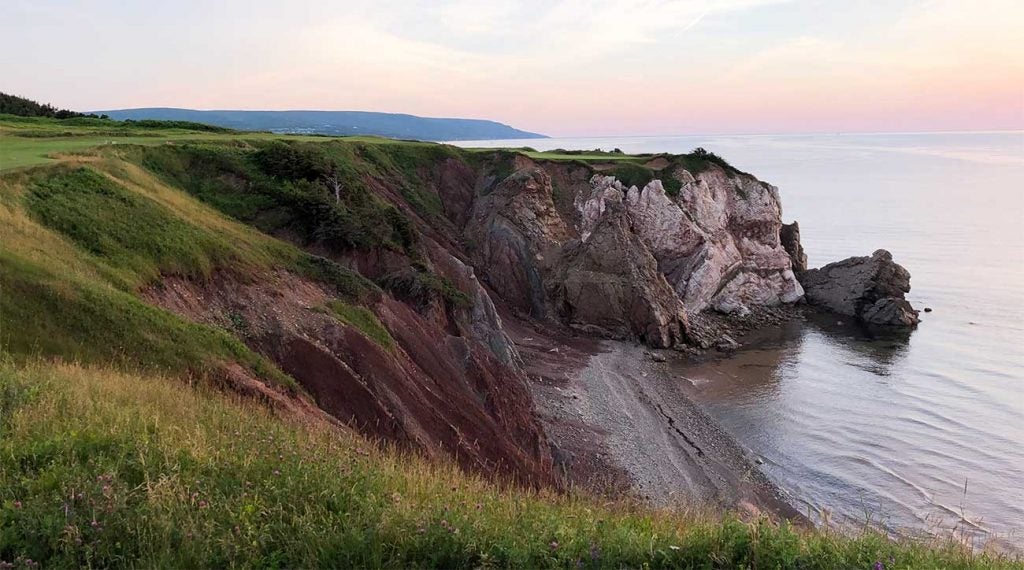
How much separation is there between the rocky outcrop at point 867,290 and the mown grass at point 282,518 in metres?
47.4

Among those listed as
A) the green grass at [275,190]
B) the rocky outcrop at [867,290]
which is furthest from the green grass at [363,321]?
the rocky outcrop at [867,290]

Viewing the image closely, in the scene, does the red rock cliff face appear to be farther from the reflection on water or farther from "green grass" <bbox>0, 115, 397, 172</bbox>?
the reflection on water

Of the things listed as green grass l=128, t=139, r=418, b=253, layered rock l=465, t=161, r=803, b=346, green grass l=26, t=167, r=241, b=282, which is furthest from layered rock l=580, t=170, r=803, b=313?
green grass l=26, t=167, r=241, b=282

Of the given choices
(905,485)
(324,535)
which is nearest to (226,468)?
(324,535)

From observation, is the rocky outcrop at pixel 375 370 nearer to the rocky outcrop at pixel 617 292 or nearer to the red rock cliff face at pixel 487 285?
the red rock cliff face at pixel 487 285

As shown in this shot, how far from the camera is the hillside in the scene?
505 centimetres

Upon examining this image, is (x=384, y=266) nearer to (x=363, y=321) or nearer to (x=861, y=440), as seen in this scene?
(x=363, y=321)

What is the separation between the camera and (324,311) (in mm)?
17562

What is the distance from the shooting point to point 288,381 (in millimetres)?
13203

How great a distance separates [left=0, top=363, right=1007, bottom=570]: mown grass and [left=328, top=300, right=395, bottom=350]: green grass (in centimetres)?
1112

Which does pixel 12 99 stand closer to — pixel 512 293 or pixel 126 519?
pixel 512 293

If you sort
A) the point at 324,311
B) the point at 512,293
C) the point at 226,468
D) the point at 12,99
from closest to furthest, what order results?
the point at 226,468 → the point at 324,311 → the point at 12,99 → the point at 512,293

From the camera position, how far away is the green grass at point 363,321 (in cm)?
1816

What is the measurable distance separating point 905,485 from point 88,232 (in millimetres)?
28487
